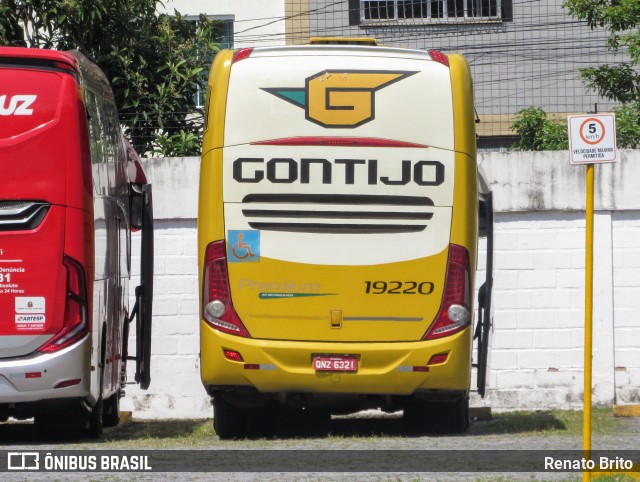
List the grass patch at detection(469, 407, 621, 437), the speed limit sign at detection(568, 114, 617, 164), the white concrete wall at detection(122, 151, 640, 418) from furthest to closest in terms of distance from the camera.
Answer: the white concrete wall at detection(122, 151, 640, 418), the grass patch at detection(469, 407, 621, 437), the speed limit sign at detection(568, 114, 617, 164)

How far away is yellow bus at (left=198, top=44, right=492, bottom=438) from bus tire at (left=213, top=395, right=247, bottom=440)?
0.59 metres

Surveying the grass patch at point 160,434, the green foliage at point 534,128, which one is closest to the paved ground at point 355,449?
the grass patch at point 160,434

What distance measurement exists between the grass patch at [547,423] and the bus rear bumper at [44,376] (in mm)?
3593

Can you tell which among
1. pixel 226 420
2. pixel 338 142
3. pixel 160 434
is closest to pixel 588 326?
pixel 338 142

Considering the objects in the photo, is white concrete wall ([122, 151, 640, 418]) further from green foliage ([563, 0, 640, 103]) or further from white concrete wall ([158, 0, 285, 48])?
white concrete wall ([158, 0, 285, 48])

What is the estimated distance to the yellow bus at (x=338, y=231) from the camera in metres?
11.0

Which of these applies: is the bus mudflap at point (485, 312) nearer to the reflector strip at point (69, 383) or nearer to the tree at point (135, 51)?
the reflector strip at point (69, 383)

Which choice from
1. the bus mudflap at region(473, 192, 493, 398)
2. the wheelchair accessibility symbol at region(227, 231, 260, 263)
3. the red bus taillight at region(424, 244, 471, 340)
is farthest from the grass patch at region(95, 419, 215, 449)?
the bus mudflap at region(473, 192, 493, 398)

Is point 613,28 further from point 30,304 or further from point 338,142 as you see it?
point 30,304

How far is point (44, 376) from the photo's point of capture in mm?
10617

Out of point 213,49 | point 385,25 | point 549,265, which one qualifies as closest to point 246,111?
point 549,265

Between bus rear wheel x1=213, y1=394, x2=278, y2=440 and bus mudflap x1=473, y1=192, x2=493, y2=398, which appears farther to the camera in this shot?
bus mudflap x1=473, y1=192, x2=493, y2=398

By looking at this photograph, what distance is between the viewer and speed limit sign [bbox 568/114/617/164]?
9484 mm

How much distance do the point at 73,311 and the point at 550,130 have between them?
49.0 ft
